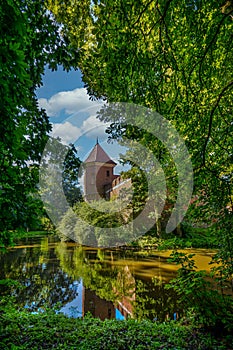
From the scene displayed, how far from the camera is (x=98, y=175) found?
1123 inches

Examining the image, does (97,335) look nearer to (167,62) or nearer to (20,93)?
(20,93)

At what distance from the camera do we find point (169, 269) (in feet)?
28.9

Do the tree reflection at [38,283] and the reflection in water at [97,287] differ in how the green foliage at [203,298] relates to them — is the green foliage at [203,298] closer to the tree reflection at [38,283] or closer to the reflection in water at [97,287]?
the reflection in water at [97,287]

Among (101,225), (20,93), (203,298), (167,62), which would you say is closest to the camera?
(20,93)

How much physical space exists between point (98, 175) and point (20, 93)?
27.0 meters

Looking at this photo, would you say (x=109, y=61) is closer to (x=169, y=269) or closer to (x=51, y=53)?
(x=51, y=53)

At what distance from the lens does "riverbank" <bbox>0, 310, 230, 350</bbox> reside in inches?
110

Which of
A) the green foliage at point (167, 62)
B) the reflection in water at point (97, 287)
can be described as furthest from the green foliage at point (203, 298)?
the reflection in water at point (97, 287)

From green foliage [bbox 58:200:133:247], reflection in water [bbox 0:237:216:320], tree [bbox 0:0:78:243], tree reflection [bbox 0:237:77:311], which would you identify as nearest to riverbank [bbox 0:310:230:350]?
reflection in water [bbox 0:237:216:320]

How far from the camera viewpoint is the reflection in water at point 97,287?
529 centimetres

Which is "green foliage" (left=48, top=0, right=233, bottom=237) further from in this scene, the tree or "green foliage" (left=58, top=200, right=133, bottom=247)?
"green foliage" (left=58, top=200, right=133, bottom=247)

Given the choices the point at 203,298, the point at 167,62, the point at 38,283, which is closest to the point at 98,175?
the point at 38,283

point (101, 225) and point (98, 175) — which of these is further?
point (98, 175)

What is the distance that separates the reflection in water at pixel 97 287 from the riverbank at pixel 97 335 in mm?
607
